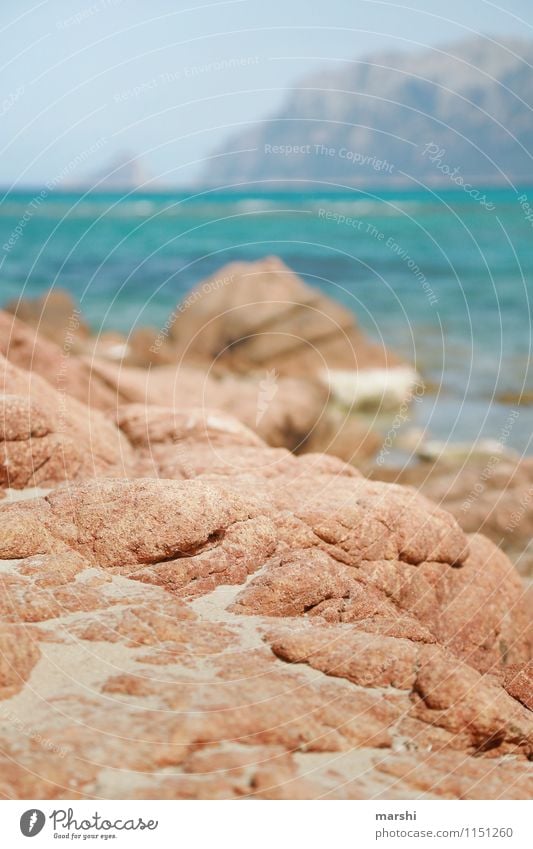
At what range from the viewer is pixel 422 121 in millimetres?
76375

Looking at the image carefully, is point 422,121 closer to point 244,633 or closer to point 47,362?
point 47,362

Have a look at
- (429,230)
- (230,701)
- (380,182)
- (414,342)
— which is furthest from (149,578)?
(380,182)

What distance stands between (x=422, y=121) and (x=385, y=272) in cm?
4534

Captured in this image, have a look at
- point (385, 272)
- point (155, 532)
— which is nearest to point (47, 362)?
point (155, 532)

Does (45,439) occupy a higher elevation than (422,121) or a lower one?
lower

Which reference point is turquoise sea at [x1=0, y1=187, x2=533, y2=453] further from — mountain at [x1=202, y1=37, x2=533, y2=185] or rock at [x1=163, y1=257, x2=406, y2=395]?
mountain at [x1=202, y1=37, x2=533, y2=185]

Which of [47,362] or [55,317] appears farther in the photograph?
[55,317]

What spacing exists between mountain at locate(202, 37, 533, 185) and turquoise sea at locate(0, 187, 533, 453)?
218 inches

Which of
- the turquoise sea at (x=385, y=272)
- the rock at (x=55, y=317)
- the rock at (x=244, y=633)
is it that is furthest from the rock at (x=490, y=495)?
the rock at (x=55, y=317)

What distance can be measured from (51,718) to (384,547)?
289cm

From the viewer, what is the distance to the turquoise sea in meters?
21.2
